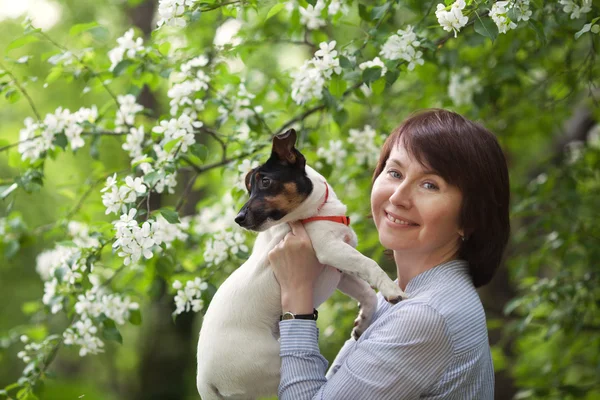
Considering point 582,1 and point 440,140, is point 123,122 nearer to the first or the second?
point 440,140

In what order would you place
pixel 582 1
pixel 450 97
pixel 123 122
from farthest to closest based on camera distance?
pixel 450 97 → pixel 123 122 → pixel 582 1

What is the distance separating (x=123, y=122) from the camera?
320 centimetres

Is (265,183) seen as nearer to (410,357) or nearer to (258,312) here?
(258,312)

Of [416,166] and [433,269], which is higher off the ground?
[416,166]

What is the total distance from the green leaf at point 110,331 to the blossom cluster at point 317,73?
136 cm

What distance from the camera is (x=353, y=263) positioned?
2.28m

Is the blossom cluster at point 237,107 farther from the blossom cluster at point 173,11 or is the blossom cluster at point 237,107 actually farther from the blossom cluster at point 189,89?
the blossom cluster at point 173,11

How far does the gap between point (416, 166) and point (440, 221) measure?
0.68ft

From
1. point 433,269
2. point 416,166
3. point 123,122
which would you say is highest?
point 416,166

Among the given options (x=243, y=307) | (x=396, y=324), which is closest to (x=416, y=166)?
(x=396, y=324)

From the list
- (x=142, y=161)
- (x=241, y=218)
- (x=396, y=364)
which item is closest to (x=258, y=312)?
(x=241, y=218)

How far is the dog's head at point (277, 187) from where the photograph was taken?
2293 mm

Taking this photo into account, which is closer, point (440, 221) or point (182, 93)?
point (440, 221)

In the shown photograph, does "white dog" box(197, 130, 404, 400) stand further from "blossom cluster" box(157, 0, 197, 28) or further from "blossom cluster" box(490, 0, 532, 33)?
"blossom cluster" box(490, 0, 532, 33)
